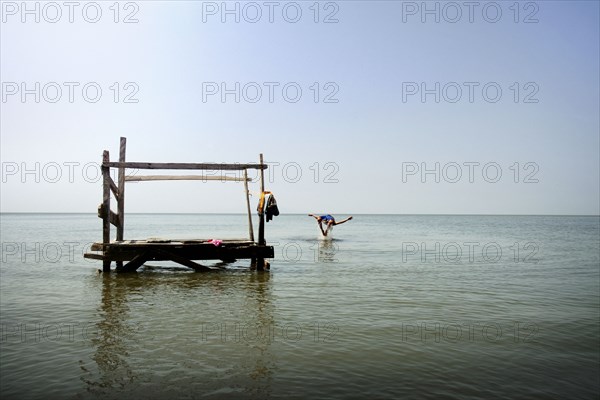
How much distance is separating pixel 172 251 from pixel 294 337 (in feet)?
27.0

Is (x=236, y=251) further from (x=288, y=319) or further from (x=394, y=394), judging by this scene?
(x=394, y=394)

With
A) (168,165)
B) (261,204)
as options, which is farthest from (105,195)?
(261,204)

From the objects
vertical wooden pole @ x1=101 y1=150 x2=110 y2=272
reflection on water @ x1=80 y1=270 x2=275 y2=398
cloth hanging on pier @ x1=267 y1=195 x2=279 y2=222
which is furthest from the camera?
cloth hanging on pier @ x1=267 y1=195 x2=279 y2=222

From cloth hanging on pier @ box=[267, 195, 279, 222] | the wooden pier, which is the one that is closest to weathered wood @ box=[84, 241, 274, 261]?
the wooden pier

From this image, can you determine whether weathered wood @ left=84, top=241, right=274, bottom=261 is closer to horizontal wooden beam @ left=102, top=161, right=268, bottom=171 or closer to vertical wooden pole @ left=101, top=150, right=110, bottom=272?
vertical wooden pole @ left=101, top=150, right=110, bottom=272

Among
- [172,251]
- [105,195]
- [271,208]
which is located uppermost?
[105,195]

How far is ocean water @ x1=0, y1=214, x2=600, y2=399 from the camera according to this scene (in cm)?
561

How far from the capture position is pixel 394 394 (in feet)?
17.7

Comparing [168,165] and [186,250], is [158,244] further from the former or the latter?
[168,165]

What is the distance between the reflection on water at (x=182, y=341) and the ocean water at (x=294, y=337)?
30 millimetres

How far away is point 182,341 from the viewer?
7352 mm

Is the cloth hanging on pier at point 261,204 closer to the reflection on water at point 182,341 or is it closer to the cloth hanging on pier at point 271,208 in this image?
the cloth hanging on pier at point 271,208

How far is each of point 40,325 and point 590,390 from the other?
969 centimetres

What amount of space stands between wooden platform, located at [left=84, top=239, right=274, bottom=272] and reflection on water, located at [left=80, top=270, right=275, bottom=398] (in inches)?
66.4
